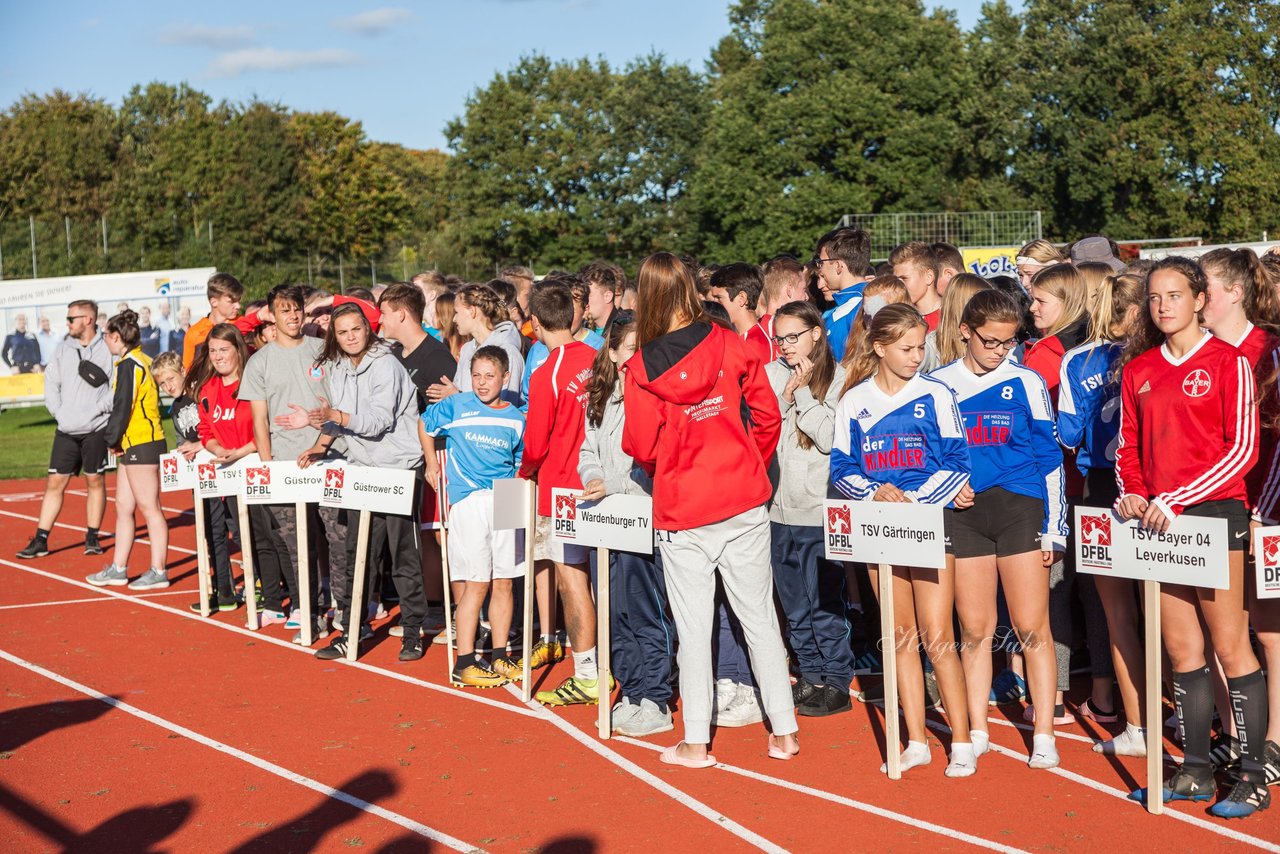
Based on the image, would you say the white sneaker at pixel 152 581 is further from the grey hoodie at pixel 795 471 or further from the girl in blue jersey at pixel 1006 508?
the girl in blue jersey at pixel 1006 508

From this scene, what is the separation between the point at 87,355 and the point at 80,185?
126 feet

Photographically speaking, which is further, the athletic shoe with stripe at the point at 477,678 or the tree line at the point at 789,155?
the tree line at the point at 789,155

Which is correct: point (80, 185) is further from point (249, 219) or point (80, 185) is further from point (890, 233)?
point (890, 233)

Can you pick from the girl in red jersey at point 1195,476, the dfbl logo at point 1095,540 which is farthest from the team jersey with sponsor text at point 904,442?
the girl in red jersey at point 1195,476

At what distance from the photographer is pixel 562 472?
677 cm

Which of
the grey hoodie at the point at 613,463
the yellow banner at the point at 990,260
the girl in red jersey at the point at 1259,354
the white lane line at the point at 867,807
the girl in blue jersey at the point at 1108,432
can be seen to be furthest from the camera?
the yellow banner at the point at 990,260

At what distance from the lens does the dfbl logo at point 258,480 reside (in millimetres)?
8273

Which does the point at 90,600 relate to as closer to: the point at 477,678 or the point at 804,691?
the point at 477,678

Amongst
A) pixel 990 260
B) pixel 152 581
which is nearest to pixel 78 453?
pixel 152 581

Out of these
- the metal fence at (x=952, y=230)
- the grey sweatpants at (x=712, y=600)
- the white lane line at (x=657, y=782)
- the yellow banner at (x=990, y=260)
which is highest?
the metal fence at (x=952, y=230)

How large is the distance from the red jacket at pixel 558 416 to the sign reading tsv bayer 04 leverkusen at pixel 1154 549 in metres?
2.65

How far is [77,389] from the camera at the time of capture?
11078 millimetres

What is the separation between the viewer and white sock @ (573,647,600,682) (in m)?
6.95

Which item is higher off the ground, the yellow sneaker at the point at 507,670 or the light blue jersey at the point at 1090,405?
the light blue jersey at the point at 1090,405
